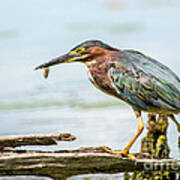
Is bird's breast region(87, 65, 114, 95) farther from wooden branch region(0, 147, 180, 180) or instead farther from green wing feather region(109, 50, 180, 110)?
wooden branch region(0, 147, 180, 180)

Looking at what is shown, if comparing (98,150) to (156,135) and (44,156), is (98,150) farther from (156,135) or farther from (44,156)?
(156,135)

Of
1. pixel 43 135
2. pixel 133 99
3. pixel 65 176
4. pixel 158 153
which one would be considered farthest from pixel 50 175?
pixel 158 153

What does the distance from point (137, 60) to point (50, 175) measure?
124 centimetres

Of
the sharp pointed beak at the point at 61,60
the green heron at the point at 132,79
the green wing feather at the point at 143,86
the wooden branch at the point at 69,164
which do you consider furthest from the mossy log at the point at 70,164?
the sharp pointed beak at the point at 61,60

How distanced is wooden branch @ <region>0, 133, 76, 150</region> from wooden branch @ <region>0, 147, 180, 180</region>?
0.25m

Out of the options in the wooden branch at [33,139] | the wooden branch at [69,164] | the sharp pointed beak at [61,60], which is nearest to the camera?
the wooden branch at [69,164]

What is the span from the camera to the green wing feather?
12.9 feet

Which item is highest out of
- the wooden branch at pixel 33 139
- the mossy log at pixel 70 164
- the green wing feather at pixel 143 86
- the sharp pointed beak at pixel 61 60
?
the sharp pointed beak at pixel 61 60

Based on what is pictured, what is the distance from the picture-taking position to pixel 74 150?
4098mm

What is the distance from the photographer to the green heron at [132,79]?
3.95 m

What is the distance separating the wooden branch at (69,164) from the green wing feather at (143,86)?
0.48 meters

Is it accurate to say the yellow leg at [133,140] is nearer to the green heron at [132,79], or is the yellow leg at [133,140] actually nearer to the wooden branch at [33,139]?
the green heron at [132,79]

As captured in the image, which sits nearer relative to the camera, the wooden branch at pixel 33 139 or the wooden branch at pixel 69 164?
the wooden branch at pixel 69 164

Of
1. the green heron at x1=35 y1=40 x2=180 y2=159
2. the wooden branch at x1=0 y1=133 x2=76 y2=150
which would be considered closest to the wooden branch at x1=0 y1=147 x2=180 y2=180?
the green heron at x1=35 y1=40 x2=180 y2=159
